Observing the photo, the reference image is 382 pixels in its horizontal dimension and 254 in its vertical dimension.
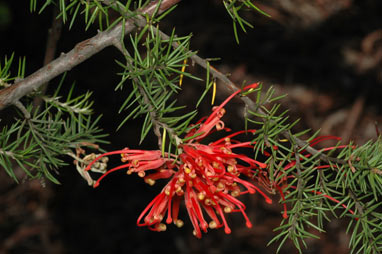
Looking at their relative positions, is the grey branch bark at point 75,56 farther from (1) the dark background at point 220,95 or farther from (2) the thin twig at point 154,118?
(1) the dark background at point 220,95

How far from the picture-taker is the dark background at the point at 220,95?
2.21 metres

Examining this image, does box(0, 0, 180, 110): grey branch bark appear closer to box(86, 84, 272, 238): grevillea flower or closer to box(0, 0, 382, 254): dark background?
box(86, 84, 272, 238): grevillea flower

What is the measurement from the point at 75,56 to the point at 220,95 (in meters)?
1.84

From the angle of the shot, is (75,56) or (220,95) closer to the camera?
(75,56)

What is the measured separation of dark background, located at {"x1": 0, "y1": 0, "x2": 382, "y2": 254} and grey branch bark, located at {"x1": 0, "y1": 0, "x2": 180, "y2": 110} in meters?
1.16

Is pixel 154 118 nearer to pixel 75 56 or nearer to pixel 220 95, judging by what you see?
pixel 75 56

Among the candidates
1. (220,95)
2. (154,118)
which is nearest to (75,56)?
(154,118)

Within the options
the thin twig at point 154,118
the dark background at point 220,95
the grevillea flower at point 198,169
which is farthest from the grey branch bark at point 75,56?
the dark background at point 220,95

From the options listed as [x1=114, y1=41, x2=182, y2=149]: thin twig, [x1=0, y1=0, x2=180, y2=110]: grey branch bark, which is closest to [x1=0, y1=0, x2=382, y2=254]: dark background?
[x1=0, y1=0, x2=180, y2=110]: grey branch bark

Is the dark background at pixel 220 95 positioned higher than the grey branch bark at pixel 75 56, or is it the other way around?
the grey branch bark at pixel 75 56

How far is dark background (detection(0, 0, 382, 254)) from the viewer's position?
87.2 inches

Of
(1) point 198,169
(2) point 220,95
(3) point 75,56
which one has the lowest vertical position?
(2) point 220,95

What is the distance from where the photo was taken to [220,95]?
8.30 feet

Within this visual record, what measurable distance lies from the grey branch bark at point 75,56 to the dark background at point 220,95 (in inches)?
45.5
